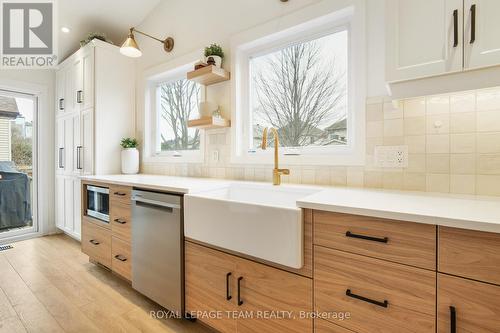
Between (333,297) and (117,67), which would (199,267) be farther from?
(117,67)

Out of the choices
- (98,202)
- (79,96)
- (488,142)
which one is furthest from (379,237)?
(79,96)

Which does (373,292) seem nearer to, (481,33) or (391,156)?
(391,156)

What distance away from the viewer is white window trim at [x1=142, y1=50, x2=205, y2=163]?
2.47 meters

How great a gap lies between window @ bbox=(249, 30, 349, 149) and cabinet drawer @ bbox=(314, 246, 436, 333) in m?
0.99

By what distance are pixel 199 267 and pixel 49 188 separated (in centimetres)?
339

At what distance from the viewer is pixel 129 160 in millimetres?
2883

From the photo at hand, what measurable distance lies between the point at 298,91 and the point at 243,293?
4.98 ft

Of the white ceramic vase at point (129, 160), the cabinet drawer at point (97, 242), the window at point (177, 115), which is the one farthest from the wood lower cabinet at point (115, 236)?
the window at point (177, 115)

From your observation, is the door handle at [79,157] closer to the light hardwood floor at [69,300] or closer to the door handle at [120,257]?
the light hardwood floor at [69,300]

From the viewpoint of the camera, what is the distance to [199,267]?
4.80 feet

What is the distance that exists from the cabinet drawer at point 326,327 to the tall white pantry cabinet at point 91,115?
2732 mm

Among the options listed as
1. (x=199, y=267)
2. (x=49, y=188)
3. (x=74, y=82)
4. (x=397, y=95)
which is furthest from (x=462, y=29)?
(x=49, y=188)

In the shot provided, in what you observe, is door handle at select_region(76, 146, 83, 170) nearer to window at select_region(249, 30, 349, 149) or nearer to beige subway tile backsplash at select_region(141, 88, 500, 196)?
window at select_region(249, 30, 349, 149)

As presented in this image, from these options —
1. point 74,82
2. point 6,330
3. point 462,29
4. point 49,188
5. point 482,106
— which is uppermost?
point 74,82
